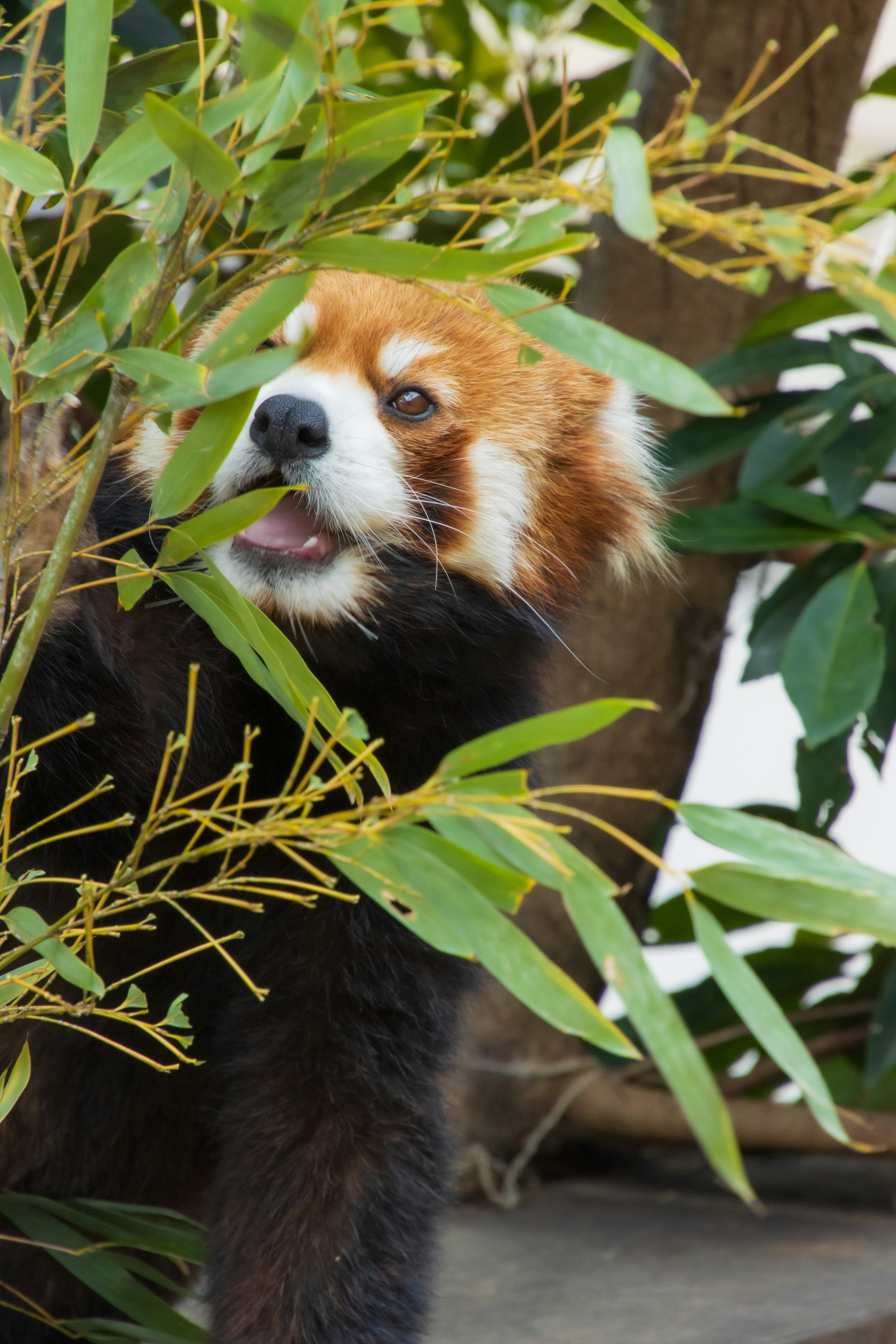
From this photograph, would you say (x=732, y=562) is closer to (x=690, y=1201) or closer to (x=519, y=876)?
(x=690, y=1201)

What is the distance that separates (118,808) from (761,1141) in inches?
56.7

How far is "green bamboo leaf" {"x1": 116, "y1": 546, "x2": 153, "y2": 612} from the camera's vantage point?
0.84 metres

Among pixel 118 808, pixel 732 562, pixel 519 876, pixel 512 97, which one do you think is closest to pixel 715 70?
pixel 512 97

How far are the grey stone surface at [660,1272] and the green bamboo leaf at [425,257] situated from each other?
4.22 ft

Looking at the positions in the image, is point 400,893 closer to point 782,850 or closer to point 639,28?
point 782,850

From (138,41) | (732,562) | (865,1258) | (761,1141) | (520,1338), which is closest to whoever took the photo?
(138,41)

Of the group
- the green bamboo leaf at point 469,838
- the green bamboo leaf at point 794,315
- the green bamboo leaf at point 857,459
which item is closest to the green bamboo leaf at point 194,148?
the green bamboo leaf at point 469,838

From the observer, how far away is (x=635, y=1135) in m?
2.25

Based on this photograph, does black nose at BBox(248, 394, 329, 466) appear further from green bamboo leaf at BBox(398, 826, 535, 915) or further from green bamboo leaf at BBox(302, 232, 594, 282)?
green bamboo leaf at BBox(398, 826, 535, 915)

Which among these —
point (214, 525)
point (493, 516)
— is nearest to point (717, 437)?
point (493, 516)

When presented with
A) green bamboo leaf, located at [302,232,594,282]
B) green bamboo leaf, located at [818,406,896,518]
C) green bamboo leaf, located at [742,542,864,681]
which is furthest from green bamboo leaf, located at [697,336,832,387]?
green bamboo leaf, located at [302,232,594,282]

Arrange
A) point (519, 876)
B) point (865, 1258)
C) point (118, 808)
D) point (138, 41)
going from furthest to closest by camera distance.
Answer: point (865, 1258) < point (138, 41) < point (118, 808) < point (519, 876)

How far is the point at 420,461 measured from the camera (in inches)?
50.9

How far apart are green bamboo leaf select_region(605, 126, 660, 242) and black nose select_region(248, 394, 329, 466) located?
1.74 feet
